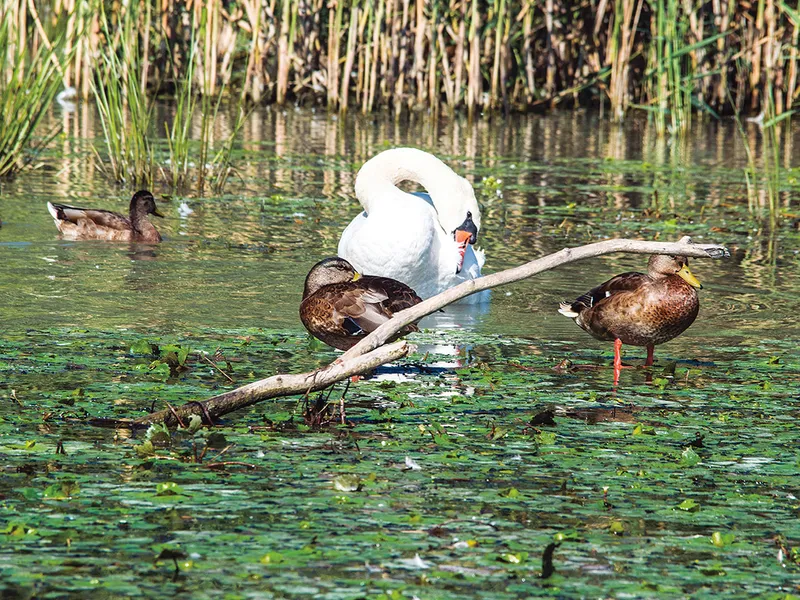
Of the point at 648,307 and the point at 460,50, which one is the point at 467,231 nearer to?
the point at 648,307

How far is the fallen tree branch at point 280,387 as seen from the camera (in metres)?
5.14

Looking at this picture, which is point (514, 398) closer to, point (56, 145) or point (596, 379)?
point (596, 379)

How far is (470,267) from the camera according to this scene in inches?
352

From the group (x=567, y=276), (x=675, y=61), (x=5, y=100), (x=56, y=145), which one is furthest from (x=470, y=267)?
(x=675, y=61)

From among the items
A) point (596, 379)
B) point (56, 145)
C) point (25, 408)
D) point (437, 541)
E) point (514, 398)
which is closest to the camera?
point (437, 541)

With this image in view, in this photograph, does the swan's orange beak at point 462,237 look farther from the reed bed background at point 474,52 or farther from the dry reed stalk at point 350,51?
the dry reed stalk at point 350,51

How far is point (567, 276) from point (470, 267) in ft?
3.09

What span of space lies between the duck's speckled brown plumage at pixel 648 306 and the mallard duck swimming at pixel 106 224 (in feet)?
15.6

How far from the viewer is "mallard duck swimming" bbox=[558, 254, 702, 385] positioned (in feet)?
21.6

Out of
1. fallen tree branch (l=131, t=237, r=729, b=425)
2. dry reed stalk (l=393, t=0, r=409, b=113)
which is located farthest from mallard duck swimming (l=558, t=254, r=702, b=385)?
dry reed stalk (l=393, t=0, r=409, b=113)

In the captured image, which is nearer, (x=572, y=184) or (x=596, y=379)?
(x=596, y=379)

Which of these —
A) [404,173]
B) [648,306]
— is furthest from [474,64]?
[648,306]

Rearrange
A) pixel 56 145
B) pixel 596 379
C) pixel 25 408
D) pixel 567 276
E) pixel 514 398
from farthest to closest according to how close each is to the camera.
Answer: pixel 56 145 → pixel 567 276 → pixel 596 379 → pixel 514 398 → pixel 25 408

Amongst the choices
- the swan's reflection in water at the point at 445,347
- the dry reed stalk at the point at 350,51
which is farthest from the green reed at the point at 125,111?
the dry reed stalk at the point at 350,51
